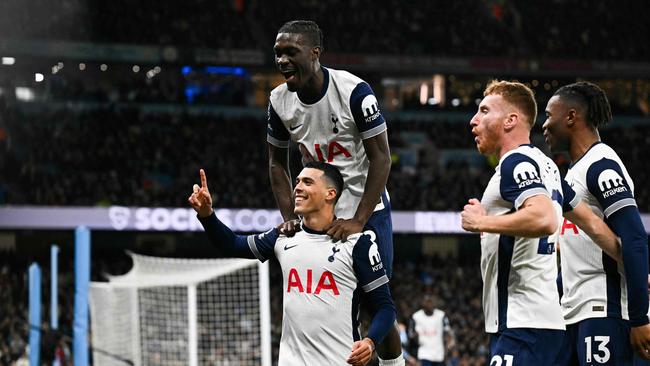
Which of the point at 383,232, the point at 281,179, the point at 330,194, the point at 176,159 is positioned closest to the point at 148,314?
the point at 281,179

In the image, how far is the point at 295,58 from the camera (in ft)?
17.9

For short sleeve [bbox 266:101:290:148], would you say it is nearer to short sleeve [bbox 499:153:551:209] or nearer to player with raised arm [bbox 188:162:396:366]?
player with raised arm [bbox 188:162:396:366]

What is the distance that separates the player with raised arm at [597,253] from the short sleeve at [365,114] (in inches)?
34.2

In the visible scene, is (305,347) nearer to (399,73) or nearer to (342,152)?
(342,152)

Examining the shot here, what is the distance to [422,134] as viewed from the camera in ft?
115

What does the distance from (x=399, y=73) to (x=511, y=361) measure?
1208 inches

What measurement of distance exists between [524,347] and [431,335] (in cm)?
1209

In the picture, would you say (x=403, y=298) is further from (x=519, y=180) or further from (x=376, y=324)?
(x=519, y=180)

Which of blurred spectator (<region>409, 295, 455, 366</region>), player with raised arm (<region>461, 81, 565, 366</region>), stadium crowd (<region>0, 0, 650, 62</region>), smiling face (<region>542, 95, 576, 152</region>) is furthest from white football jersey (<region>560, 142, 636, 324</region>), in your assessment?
stadium crowd (<region>0, 0, 650, 62</region>)

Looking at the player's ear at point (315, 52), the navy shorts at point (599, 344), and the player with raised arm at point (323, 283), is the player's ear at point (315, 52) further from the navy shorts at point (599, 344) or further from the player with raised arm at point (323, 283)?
the navy shorts at point (599, 344)

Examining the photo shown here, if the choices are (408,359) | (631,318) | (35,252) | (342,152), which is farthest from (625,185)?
(35,252)

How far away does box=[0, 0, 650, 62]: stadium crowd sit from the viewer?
31.9 m

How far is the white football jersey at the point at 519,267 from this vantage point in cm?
466

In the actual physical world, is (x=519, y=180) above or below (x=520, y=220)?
above
